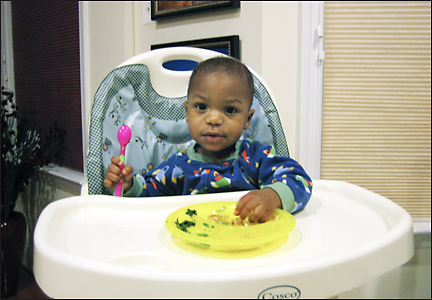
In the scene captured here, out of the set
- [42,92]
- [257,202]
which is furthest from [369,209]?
[42,92]

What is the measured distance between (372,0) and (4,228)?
6.97 feet

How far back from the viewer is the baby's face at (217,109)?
87cm

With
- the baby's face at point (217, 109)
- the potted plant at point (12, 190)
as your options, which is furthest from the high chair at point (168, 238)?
the potted plant at point (12, 190)

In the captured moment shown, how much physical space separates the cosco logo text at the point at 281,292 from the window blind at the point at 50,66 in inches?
75.8

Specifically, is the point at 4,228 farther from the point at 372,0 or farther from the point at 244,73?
the point at 372,0

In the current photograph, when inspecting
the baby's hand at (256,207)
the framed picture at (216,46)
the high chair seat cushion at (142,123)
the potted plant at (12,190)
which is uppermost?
the framed picture at (216,46)

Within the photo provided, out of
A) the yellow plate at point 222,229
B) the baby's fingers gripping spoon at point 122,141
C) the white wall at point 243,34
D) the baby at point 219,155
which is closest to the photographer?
the yellow plate at point 222,229

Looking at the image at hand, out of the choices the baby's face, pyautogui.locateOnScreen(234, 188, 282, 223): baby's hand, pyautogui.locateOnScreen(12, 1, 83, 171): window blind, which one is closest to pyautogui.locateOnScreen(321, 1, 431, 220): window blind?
the baby's face

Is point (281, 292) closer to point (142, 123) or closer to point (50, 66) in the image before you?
point (142, 123)

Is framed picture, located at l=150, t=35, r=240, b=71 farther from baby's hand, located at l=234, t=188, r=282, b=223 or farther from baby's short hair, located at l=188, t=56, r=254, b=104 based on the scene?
baby's hand, located at l=234, t=188, r=282, b=223

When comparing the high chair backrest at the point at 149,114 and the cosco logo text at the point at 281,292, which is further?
the high chair backrest at the point at 149,114

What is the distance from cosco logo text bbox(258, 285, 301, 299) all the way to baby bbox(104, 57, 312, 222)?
370 mm

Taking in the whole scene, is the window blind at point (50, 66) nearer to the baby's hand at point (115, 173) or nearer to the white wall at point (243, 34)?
the white wall at point (243, 34)

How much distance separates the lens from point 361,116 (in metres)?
1.54
